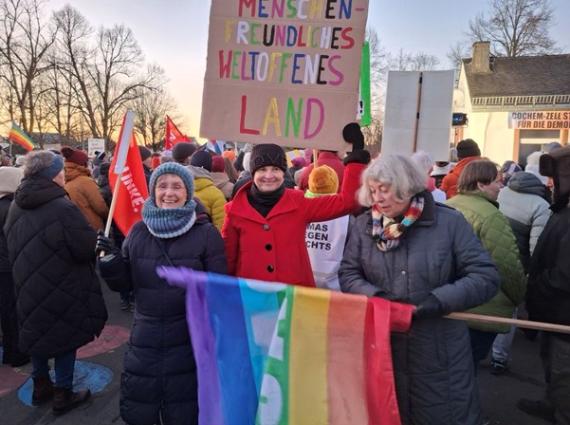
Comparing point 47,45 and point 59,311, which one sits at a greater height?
point 47,45

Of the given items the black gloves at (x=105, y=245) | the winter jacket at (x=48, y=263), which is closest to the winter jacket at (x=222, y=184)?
the winter jacket at (x=48, y=263)

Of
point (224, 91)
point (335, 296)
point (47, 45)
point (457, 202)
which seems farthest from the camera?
point (47, 45)

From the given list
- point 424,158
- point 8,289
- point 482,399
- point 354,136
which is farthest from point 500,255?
point 8,289

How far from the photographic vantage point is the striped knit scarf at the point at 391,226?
7.13 feet

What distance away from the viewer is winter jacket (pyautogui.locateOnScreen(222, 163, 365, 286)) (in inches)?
108

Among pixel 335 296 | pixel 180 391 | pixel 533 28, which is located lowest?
pixel 180 391

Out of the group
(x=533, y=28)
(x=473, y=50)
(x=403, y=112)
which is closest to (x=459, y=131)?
(x=473, y=50)

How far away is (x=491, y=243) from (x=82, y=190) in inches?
185

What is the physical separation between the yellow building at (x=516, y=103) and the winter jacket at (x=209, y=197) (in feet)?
71.1

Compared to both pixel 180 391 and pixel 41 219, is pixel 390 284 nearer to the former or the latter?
pixel 180 391

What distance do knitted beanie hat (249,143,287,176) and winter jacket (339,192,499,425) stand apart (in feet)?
2.92

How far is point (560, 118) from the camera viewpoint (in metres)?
23.5

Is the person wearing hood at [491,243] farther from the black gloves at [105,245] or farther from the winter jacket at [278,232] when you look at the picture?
the black gloves at [105,245]

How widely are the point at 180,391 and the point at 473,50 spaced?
1254 inches
